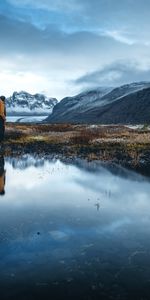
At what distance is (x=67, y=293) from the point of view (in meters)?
10.2

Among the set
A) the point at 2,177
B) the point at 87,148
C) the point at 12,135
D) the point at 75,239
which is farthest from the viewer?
the point at 12,135

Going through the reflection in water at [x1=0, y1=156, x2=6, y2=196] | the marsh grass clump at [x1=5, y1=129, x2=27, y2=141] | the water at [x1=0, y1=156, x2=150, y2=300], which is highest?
the marsh grass clump at [x1=5, y1=129, x2=27, y2=141]

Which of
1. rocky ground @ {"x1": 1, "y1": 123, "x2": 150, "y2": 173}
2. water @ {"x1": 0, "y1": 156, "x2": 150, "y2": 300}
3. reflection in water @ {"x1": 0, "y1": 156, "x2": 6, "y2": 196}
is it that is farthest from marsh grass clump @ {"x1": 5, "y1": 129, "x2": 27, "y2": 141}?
water @ {"x1": 0, "y1": 156, "x2": 150, "y2": 300}

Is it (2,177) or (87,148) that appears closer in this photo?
(2,177)

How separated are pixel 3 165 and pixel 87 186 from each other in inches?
398

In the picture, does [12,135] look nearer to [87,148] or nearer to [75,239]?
[87,148]

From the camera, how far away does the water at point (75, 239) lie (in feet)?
34.8

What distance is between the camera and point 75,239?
45.8ft

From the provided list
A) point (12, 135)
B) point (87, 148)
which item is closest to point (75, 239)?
point (87, 148)

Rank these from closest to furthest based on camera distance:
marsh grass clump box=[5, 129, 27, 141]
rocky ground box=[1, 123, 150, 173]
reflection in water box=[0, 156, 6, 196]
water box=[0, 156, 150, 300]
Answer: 1. water box=[0, 156, 150, 300]
2. reflection in water box=[0, 156, 6, 196]
3. rocky ground box=[1, 123, 150, 173]
4. marsh grass clump box=[5, 129, 27, 141]

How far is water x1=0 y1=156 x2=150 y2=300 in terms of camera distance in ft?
34.8

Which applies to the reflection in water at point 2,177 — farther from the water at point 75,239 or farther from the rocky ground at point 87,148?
the rocky ground at point 87,148

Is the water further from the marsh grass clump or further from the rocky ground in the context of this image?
the marsh grass clump

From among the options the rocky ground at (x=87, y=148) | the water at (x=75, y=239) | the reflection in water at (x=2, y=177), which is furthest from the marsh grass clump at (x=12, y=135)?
the water at (x=75, y=239)
